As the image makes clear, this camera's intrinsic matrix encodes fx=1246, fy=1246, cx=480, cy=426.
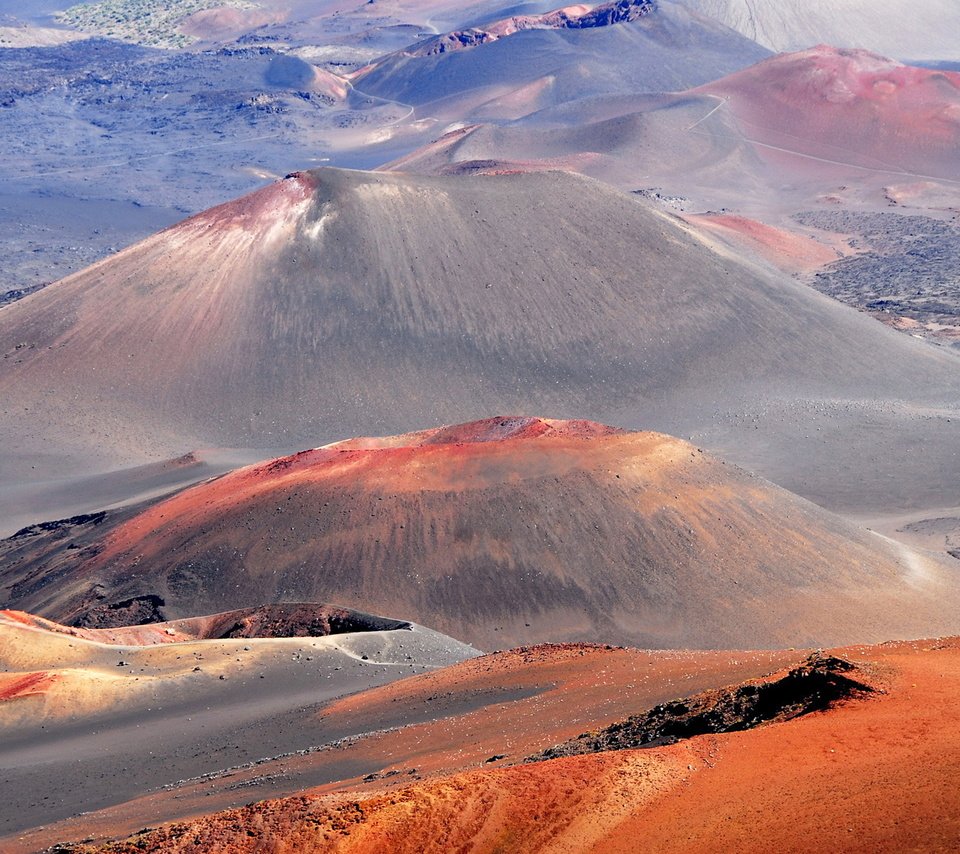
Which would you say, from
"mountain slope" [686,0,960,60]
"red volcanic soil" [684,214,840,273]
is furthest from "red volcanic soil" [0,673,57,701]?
"mountain slope" [686,0,960,60]

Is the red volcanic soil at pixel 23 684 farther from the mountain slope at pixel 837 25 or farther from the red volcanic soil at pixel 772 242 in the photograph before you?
the mountain slope at pixel 837 25

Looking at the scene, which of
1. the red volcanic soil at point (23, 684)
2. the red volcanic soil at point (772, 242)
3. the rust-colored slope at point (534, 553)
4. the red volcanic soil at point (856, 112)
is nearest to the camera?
the red volcanic soil at point (23, 684)

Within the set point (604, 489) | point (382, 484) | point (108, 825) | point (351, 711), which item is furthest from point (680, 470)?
point (108, 825)

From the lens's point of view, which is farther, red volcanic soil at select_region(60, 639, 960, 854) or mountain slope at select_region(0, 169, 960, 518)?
mountain slope at select_region(0, 169, 960, 518)

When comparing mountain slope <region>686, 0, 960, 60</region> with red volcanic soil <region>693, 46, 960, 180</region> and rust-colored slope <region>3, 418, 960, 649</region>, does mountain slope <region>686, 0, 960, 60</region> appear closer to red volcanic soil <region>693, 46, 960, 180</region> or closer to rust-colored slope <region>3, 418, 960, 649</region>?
red volcanic soil <region>693, 46, 960, 180</region>

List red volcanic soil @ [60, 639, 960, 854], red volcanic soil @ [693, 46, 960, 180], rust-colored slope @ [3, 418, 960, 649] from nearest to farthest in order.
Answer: red volcanic soil @ [60, 639, 960, 854]
rust-colored slope @ [3, 418, 960, 649]
red volcanic soil @ [693, 46, 960, 180]

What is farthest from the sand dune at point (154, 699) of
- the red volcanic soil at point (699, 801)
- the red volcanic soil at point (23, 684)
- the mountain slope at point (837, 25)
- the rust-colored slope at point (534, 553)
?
the mountain slope at point (837, 25)

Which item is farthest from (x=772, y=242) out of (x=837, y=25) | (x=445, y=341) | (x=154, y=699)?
(x=837, y=25)
